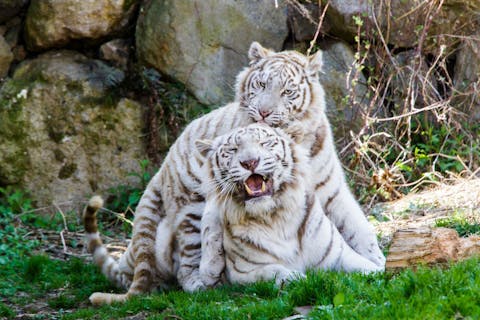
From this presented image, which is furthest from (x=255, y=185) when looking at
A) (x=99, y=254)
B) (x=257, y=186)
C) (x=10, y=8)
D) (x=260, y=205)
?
(x=10, y=8)

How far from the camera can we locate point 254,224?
235 inches

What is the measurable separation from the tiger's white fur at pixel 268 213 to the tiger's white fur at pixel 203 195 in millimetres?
409

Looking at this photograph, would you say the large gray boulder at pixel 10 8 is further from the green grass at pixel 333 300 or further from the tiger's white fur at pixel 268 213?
the tiger's white fur at pixel 268 213

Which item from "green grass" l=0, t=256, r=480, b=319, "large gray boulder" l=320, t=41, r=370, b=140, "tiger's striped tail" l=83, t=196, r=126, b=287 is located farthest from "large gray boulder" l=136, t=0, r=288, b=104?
"green grass" l=0, t=256, r=480, b=319

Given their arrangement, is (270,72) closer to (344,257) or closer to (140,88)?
(344,257)

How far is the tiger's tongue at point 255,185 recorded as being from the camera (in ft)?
19.3

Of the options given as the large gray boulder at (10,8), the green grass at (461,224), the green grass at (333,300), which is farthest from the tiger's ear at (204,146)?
the large gray boulder at (10,8)

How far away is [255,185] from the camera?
592cm

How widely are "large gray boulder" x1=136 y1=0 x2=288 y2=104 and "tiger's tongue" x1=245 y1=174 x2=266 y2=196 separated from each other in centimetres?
418

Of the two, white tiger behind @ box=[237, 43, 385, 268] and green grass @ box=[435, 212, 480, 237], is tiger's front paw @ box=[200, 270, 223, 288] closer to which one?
white tiger behind @ box=[237, 43, 385, 268]

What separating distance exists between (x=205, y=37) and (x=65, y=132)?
2.10 meters

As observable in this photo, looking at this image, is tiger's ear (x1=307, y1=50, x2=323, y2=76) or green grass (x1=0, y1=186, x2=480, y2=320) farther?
tiger's ear (x1=307, y1=50, x2=323, y2=76)

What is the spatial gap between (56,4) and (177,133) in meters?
2.15

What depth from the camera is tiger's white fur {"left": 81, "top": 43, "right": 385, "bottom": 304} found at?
6.60 m
